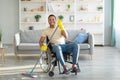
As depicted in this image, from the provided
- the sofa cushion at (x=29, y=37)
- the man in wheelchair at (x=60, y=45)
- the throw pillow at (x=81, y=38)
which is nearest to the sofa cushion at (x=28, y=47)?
the sofa cushion at (x=29, y=37)

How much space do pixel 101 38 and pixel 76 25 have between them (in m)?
1.04

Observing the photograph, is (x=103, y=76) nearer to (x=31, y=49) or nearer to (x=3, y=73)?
(x=3, y=73)

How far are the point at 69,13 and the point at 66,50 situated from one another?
4914mm

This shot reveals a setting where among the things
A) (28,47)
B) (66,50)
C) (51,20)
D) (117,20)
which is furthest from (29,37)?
(117,20)

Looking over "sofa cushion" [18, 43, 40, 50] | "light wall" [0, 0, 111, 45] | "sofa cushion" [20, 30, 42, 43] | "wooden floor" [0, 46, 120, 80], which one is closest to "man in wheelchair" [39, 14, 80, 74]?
"wooden floor" [0, 46, 120, 80]

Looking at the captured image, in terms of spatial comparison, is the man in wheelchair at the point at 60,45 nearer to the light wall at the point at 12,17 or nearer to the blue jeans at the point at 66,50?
the blue jeans at the point at 66,50

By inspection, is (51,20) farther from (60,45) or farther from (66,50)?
(66,50)

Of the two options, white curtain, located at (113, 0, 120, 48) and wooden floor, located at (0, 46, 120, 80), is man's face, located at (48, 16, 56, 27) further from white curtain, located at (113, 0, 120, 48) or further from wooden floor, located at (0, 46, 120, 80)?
white curtain, located at (113, 0, 120, 48)

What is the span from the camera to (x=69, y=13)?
9.45m

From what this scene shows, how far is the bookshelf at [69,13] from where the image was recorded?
936cm

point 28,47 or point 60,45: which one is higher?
point 60,45

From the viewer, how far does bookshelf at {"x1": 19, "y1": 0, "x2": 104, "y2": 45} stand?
30.7ft

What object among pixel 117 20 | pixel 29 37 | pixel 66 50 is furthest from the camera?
pixel 117 20

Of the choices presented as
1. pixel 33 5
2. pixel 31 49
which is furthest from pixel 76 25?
pixel 31 49
